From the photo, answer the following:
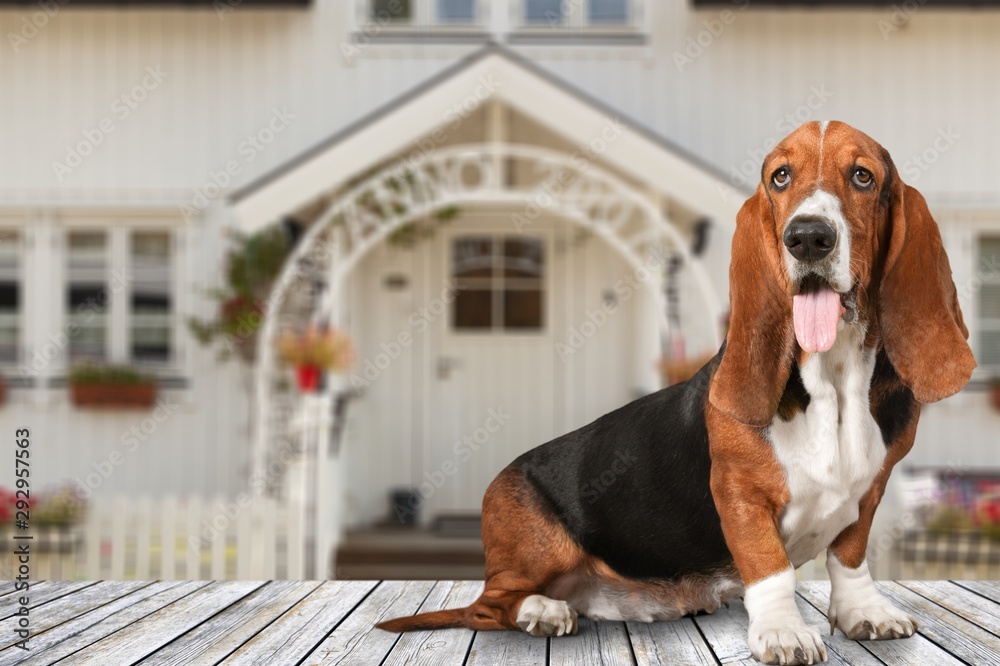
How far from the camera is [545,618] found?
94.3 inches

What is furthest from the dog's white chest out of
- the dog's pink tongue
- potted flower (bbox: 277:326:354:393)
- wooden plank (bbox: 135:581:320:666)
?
potted flower (bbox: 277:326:354:393)

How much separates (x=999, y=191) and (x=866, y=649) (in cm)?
800

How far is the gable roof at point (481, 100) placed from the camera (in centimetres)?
712

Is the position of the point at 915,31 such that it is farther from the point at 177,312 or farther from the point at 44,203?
the point at 44,203

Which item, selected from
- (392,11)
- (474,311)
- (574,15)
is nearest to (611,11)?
(574,15)

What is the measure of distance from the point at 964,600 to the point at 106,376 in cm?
775

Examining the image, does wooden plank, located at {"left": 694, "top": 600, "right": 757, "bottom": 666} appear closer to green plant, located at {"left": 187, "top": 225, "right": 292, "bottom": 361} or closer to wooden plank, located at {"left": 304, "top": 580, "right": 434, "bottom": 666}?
wooden plank, located at {"left": 304, "top": 580, "right": 434, "bottom": 666}

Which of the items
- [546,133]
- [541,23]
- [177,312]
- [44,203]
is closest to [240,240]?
[177,312]

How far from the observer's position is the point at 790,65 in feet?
29.7

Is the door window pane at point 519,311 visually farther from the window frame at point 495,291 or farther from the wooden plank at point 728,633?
the wooden plank at point 728,633

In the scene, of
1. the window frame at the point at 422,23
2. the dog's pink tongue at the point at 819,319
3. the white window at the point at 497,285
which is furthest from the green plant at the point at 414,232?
the dog's pink tongue at the point at 819,319

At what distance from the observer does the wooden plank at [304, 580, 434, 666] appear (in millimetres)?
2277

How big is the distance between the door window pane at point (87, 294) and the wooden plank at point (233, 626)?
21.4 ft

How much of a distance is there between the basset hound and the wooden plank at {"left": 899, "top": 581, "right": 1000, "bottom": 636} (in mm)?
432
